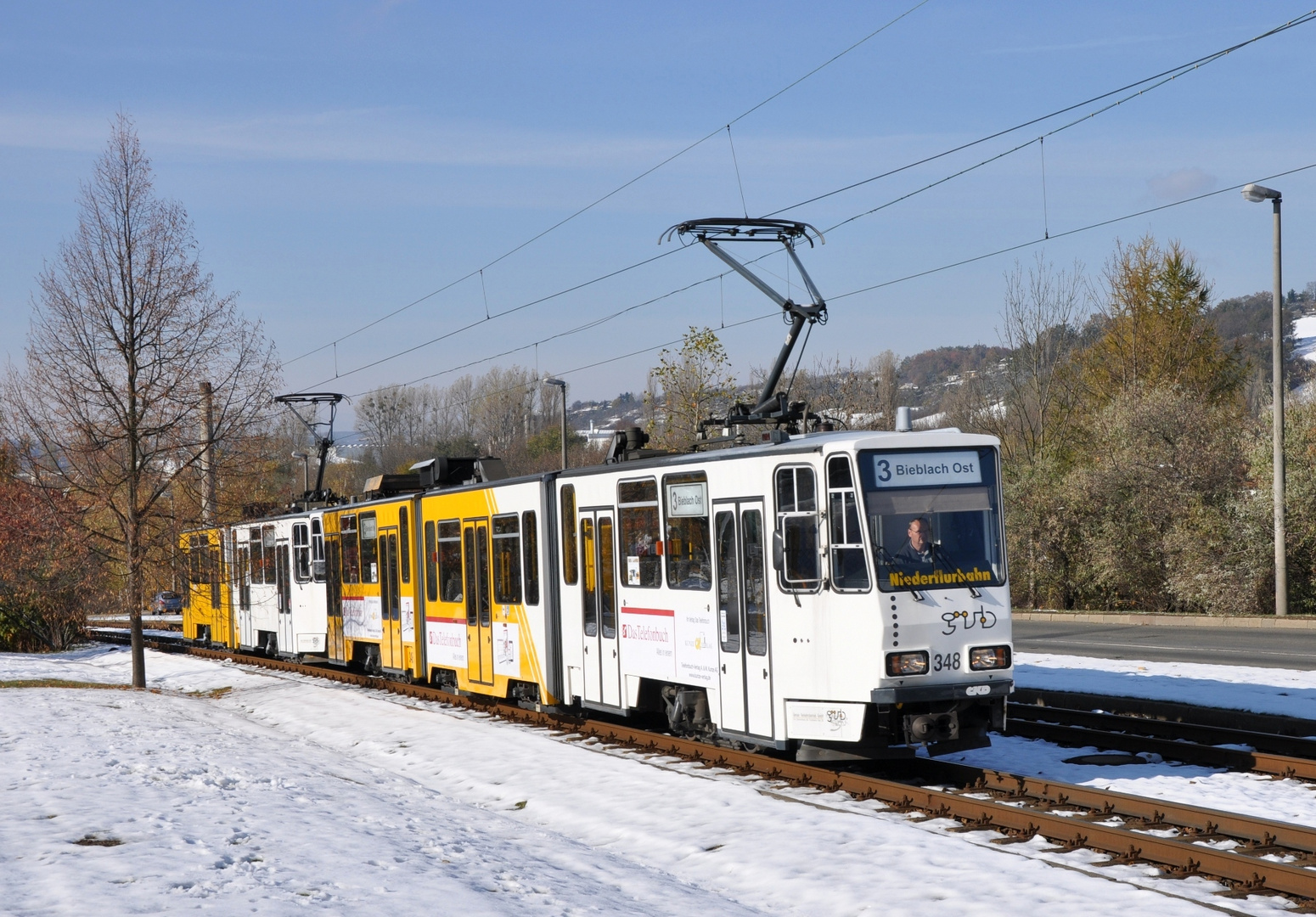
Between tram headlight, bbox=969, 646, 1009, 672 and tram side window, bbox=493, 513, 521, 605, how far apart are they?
23.3 feet

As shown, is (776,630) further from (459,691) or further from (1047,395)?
(1047,395)

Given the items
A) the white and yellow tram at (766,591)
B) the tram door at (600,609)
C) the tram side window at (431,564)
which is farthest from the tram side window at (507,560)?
the tram side window at (431,564)

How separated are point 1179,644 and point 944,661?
15631mm

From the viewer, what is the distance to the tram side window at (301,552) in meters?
25.5

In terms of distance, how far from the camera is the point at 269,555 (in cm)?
2800

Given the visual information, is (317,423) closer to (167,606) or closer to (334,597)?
(334,597)

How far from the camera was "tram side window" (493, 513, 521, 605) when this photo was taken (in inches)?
651

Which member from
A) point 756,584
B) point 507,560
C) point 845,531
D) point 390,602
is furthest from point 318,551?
point 845,531

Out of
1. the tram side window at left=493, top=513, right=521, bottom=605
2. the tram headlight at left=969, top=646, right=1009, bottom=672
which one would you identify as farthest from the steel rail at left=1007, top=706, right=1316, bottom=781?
the tram side window at left=493, top=513, right=521, bottom=605

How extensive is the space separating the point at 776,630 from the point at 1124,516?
25593 millimetres

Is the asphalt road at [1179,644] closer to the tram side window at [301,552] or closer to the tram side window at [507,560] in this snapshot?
the tram side window at [507,560]

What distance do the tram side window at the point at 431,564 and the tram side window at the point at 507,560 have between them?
2.32m

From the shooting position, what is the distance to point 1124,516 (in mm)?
34250

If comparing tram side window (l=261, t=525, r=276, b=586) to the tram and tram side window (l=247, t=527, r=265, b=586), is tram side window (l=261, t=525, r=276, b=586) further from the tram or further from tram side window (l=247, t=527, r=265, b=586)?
the tram
